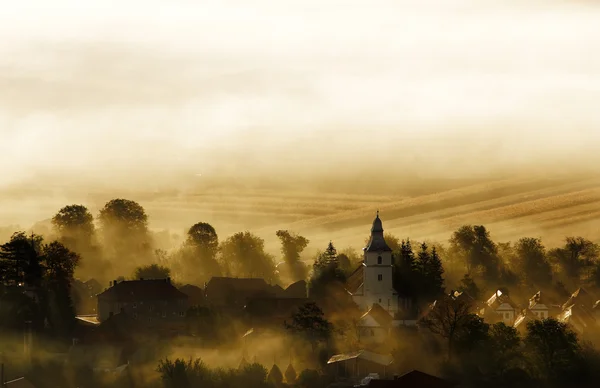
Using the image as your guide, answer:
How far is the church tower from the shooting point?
566ft

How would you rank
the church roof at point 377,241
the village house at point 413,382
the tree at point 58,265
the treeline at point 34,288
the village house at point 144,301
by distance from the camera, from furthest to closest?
the village house at point 144,301
the church roof at point 377,241
the tree at point 58,265
the treeline at point 34,288
the village house at point 413,382

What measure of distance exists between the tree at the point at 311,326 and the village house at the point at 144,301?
22.6 metres

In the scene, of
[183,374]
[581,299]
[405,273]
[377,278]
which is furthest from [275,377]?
[581,299]

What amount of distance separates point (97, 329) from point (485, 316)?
36.7 metres

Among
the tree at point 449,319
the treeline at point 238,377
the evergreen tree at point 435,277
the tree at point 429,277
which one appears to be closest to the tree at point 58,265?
the treeline at point 238,377

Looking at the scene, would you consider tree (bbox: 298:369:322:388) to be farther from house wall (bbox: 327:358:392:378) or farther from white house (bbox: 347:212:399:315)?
white house (bbox: 347:212:399:315)

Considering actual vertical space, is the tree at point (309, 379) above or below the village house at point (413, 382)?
above

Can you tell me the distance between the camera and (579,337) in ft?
532

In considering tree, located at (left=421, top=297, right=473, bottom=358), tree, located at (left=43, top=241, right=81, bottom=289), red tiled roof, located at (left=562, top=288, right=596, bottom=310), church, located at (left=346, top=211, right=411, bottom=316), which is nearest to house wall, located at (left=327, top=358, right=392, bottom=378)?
tree, located at (left=421, top=297, right=473, bottom=358)

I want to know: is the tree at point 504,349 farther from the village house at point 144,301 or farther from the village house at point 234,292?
the village house at point 144,301

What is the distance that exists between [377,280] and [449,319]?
63.4 feet

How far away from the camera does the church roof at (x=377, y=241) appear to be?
174125 millimetres

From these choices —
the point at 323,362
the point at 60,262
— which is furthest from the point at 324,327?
the point at 60,262

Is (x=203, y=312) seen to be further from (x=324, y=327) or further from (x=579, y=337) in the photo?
(x=579, y=337)
